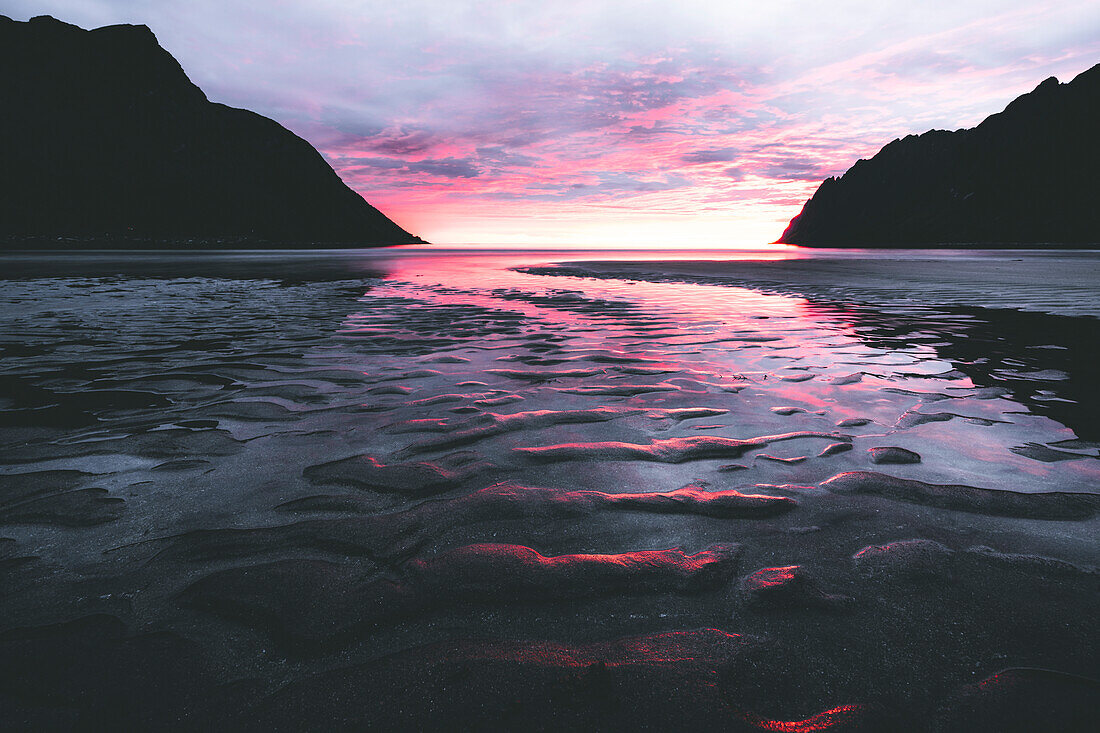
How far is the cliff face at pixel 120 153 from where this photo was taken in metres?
141

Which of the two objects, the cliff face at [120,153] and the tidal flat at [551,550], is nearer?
the tidal flat at [551,550]

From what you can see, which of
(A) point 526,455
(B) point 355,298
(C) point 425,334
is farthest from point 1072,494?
(B) point 355,298

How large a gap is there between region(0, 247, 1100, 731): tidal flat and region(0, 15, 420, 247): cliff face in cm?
17488

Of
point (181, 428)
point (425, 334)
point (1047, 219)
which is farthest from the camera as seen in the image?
point (1047, 219)

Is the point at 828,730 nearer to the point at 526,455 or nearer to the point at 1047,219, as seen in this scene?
the point at 526,455

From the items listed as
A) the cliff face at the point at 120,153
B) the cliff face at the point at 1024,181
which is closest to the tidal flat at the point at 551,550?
the cliff face at the point at 1024,181

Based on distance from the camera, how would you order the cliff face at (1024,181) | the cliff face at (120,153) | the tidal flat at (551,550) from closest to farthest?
1. the tidal flat at (551,550)
2. the cliff face at (1024,181)
3. the cliff face at (120,153)

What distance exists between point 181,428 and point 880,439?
6.05 m

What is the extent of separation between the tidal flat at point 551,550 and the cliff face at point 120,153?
174882 millimetres

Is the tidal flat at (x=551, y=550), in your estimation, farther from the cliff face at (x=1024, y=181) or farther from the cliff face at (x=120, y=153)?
the cliff face at (x=120, y=153)

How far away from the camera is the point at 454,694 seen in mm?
1640

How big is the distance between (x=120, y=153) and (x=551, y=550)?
775 ft

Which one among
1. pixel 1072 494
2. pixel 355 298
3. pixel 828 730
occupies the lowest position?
pixel 828 730

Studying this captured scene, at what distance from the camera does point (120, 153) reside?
540ft
